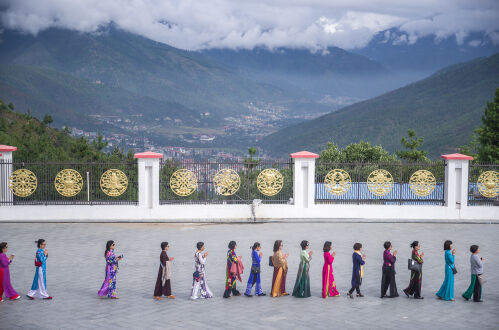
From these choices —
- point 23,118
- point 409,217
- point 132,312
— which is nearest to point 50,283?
point 132,312

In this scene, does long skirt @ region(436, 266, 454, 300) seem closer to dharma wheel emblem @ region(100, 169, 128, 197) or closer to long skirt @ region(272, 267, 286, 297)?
long skirt @ region(272, 267, 286, 297)

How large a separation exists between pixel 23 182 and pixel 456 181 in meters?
13.3

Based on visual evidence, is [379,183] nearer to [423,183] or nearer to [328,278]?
[423,183]

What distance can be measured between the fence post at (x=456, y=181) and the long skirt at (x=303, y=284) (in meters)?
9.43

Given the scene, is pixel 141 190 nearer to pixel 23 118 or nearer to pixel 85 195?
pixel 85 195

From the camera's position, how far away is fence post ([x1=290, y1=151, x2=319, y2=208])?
19.1 m

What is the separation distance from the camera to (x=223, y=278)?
41.7 ft

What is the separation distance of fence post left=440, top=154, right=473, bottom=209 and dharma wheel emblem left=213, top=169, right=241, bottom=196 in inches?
251

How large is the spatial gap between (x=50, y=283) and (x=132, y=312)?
2.64m

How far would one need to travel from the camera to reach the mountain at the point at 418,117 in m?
97.2

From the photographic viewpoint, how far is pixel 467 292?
11.2 m

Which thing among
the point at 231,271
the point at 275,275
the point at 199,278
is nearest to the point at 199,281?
the point at 199,278

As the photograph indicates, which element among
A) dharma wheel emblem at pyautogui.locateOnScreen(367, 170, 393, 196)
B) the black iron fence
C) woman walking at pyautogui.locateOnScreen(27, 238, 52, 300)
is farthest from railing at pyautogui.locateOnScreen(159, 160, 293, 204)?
woman walking at pyautogui.locateOnScreen(27, 238, 52, 300)

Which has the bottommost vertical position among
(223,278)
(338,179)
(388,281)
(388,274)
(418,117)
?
(223,278)
